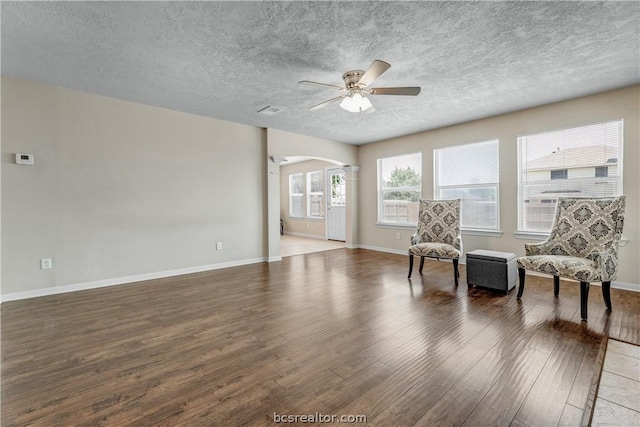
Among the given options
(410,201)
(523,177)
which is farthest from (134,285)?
(523,177)

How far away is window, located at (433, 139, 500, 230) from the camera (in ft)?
16.1

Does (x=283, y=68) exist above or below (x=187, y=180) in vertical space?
above

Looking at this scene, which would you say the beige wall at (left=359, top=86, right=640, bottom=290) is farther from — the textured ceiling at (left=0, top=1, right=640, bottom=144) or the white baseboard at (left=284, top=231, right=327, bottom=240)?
the white baseboard at (left=284, top=231, right=327, bottom=240)

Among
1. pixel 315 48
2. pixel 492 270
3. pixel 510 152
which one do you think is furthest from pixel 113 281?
pixel 510 152

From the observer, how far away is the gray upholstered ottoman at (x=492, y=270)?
140 inches

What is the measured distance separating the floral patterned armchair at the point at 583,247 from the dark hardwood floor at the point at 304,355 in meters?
0.40

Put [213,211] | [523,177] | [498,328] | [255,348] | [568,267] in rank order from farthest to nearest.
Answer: [213,211] < [523,177] < [568,267] < [498,328] < [255,348]

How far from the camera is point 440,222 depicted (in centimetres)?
456

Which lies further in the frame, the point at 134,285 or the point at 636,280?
the point at 134,285

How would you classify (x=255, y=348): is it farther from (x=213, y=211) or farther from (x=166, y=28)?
(x=213, y=211)

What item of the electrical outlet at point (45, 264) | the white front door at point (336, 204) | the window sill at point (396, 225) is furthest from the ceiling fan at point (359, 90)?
the white front door at point (336, 204)

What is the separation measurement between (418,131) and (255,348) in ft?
16.6

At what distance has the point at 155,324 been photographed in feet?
8.86

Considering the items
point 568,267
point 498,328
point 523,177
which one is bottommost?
point 498,328
